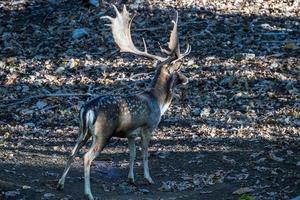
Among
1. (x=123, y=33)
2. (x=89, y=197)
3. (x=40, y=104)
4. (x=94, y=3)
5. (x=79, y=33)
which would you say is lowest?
(x=89, y=197)

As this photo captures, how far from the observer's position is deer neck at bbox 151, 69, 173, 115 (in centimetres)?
1109

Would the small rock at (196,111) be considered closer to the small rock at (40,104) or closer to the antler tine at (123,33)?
the antler tine at (123,33)

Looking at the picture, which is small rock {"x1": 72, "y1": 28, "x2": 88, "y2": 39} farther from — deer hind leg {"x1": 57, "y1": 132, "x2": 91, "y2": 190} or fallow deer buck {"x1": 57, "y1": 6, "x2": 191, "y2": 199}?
deer hind leg {"x1": 57, "y1": 132, "x2": 91, "y2": 190}

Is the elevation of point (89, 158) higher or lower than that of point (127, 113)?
lower

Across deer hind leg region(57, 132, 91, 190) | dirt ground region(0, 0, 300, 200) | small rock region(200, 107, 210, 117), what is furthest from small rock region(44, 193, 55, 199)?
small rock region(200, 107, 210, 117)

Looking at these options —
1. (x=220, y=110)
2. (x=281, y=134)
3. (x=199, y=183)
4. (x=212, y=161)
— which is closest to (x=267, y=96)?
(x=220, y=110)

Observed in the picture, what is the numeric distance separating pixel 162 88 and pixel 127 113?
1.48m

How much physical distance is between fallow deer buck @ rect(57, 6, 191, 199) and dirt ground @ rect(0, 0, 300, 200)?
555mm

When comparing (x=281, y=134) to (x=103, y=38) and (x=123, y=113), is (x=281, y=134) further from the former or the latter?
(x=103, y=38)

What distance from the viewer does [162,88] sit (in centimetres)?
1123

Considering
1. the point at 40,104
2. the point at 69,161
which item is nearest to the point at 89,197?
the point at 69,161

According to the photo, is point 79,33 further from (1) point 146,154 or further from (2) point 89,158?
(2) point 89,158

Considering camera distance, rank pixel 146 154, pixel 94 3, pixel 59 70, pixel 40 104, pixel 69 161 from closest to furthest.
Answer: pixel 69 161 < pixel 146 154 < pixel 40 104 < pixel 59 70 < pixel 94 3

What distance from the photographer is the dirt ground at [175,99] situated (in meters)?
10.1
